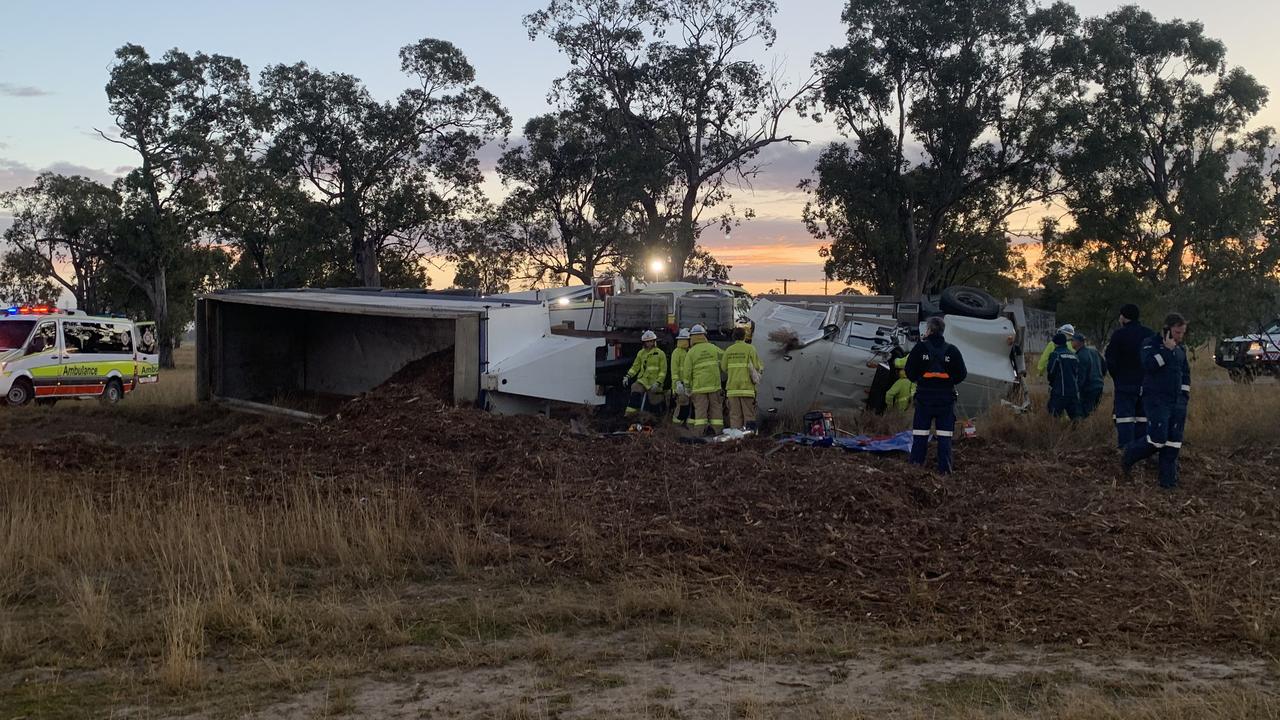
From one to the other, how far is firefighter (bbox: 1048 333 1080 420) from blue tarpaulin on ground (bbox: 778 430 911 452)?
2.50m

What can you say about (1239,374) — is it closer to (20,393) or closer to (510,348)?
(510,348)

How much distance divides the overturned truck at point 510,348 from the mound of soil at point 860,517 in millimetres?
1532

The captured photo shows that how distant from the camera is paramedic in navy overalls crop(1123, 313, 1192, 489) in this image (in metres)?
9.85

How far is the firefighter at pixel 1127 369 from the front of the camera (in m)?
11.1

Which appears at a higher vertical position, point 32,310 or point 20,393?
point 32,310

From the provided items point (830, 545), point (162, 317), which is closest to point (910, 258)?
point (162, 317)

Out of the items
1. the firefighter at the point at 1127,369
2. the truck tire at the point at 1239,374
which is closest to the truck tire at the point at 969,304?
the truck tire at the point at 1239,374

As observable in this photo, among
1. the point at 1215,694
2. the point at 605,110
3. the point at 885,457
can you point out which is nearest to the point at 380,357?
the point at 885,457

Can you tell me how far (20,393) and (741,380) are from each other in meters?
12.2

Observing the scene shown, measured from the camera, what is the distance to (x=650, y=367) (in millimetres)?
14539

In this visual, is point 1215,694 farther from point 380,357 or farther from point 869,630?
point 380,357

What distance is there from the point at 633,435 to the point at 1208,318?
40.0ft

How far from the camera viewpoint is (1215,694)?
15.5 feet

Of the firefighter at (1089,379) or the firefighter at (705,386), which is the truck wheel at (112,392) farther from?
the firefighter at (1089,379)
